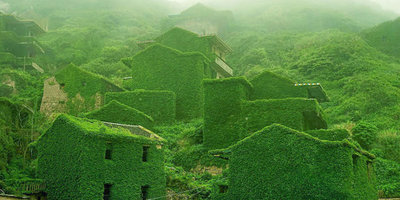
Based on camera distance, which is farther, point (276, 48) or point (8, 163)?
point (276, 48)

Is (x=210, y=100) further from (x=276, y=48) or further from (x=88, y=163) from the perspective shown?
(x=276, y=48)

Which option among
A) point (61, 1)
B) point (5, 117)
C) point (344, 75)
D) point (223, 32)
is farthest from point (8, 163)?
point (61, 1)

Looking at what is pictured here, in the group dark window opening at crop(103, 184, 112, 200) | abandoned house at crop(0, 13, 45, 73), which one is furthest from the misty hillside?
dark window opening at crop(103, 184, 112, 200)

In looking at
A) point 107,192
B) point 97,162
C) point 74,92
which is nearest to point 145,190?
point 107,192

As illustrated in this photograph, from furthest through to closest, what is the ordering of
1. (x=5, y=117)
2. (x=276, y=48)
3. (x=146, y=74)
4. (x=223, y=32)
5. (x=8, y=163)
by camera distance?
(x=223, y=32) → (x=276, y=48) → (x=146, y=74) → (x=5, y=117) → (x=8, y=163)

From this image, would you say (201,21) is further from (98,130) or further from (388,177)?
(98,130)

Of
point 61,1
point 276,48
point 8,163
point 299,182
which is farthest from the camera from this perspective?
point 61,1

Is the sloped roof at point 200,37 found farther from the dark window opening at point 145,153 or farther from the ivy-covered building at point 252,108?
the dark window opening at point 145,153
